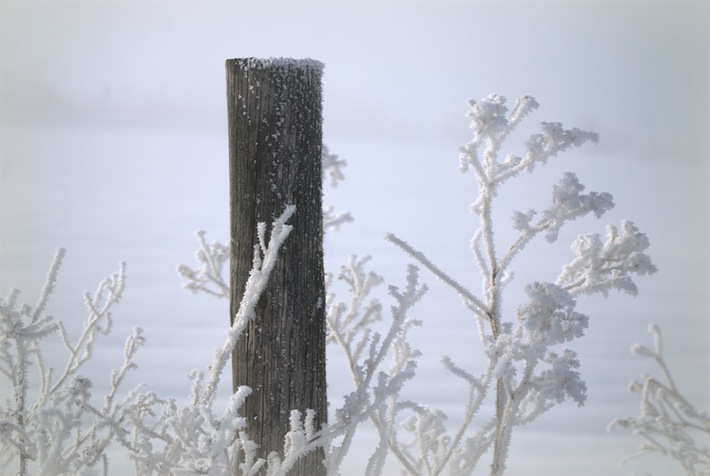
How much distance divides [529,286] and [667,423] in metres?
1.67

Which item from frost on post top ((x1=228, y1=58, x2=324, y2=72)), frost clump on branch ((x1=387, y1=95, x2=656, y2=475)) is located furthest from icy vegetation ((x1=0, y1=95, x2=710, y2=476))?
frost on post top ((x1=228, y1=58, x2=324, y2=72))

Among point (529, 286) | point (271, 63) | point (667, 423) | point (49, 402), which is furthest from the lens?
point (667, 423)

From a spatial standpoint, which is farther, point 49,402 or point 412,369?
point 49,402

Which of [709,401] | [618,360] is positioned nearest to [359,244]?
[618,360]

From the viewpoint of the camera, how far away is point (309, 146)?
322 cm

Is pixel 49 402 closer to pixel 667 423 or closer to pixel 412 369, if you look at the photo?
pixel 412 369

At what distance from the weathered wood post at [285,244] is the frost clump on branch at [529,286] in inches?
19.1

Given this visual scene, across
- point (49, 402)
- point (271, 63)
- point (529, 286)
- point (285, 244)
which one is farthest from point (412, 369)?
point (49, 402)

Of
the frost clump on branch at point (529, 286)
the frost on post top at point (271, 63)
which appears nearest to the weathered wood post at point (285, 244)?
the frost on post top at point (271, 63)

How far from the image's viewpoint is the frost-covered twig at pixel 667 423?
4270 mm

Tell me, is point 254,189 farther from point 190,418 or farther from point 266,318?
point 190,418

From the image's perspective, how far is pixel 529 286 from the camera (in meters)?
3.33

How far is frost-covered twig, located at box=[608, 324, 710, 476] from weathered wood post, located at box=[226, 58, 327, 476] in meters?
1.96

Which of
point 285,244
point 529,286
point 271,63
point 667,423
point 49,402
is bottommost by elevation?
point 667,423
